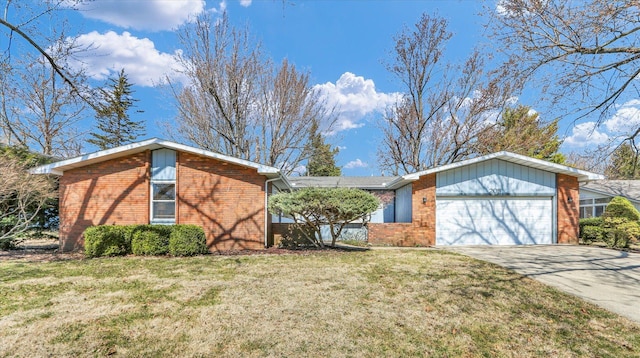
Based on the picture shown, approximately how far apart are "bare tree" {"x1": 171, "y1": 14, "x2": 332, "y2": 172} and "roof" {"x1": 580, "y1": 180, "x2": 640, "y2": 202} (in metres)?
15.8

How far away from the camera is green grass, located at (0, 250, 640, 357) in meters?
3.57

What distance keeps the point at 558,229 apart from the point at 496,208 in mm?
2589

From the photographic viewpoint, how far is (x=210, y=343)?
3.61 meters

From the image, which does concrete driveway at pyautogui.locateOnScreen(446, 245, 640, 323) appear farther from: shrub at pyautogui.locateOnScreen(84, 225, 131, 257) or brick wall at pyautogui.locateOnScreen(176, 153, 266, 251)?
shrub at pyautogui.locateOnScreen(84, 225, 131, 257)

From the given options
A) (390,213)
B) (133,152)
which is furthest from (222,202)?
(390,213)

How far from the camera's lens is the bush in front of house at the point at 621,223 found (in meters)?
10.9

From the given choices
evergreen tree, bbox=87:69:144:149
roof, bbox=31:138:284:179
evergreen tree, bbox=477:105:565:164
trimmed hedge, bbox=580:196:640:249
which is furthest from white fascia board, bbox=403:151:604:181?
evergreen tree, bbox=87:69:144:149

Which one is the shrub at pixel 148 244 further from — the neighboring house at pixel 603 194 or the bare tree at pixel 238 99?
the neighboring house at pixel 603 194

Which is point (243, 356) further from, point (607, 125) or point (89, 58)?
point (607, 125)

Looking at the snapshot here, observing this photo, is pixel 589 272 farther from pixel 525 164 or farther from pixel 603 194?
pixel 603 194

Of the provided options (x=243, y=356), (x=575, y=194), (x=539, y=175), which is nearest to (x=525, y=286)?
(x=243, y=356)

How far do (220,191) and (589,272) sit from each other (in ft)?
34.1

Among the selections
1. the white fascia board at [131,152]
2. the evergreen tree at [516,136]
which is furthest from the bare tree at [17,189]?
the evergreen tree at [516,136]

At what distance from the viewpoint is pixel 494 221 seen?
12.5 meters
